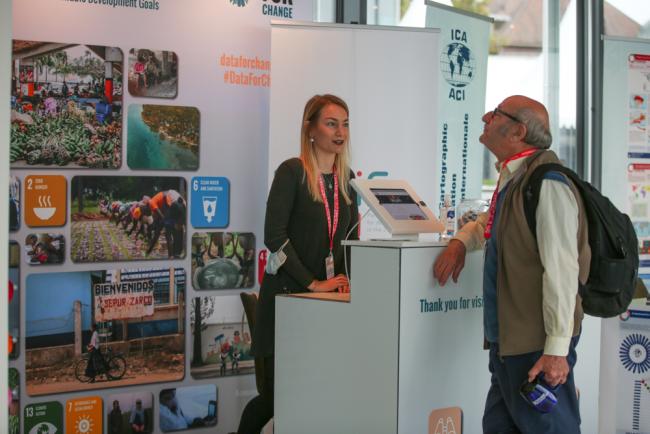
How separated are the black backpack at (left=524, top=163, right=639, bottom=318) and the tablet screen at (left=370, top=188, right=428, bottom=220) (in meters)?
0.54

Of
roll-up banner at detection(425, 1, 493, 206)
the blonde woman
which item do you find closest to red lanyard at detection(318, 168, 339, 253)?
the blonde woman

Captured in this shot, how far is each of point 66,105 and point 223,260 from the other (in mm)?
1180

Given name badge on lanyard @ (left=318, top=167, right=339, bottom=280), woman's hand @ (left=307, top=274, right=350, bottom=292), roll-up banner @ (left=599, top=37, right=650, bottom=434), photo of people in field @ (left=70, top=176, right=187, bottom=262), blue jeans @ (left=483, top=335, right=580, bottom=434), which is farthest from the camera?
roll-up banner @ (left=599, top=37, right=650, bottom=434)

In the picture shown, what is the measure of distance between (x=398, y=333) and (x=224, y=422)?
2086 mm

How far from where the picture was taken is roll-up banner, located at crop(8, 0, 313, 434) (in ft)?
13.3

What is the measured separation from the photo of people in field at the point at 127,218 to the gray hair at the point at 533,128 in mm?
2145

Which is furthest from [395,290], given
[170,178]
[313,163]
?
[170,178]

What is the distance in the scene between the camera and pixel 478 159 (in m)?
5.43

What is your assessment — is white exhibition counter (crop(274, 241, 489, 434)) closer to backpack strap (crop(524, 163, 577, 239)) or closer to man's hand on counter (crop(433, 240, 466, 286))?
man's hand on counter (crop(433, 240, 466, 286))

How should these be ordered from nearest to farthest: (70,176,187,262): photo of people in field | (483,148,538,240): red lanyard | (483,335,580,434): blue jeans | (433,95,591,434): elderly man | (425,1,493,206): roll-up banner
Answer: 1. (433,95,591,434): elderly man
2. (483,335,580,434): blue jeans
3. (483,148,538,240): red lanyard
4. (70,176,187,262): photo of people in field
5. (425,1,493,206): roll-up banner

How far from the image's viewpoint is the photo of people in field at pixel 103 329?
4.07 meters

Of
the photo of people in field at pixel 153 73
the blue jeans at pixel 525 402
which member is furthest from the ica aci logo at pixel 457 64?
the blue jeans at pixel 525 402

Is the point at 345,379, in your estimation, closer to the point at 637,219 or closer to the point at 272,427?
the point at 272,427

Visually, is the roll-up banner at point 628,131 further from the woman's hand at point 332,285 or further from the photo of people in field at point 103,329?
the photo of people in field at point 103,329
